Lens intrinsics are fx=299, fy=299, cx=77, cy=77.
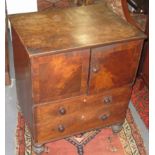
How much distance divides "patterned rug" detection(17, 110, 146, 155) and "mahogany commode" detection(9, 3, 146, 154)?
→ 0.13 metres

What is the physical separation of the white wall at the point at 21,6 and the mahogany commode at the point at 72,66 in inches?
32.9

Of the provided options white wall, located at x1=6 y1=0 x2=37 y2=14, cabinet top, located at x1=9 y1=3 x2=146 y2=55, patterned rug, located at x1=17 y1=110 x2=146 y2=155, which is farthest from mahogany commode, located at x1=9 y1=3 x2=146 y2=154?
white wall, located at x1=6 y1=0 x2=37 y2=14

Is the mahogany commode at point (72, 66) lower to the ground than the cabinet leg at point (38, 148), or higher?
higher

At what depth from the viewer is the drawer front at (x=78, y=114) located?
5.41 feet

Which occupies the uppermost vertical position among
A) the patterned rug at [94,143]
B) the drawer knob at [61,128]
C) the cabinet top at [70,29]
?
the cabinet top at [70,29]

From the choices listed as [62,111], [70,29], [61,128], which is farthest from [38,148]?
[70,29]

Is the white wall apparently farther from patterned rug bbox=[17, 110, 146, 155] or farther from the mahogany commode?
patterned rug bbox=[17, 110, 146, 155]

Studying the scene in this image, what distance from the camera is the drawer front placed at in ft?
5.41

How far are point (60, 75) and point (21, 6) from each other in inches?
48.7

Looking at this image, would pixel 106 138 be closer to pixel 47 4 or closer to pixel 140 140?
pixel 140 140

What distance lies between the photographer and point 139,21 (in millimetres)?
2406

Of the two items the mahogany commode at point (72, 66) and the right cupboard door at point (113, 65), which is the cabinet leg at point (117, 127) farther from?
the right cupboard door at point (113, 65)

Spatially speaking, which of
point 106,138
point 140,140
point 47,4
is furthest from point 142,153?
point 47,4

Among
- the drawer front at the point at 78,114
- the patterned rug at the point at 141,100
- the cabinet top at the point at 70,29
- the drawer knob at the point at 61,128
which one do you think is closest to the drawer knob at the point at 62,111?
the drawer front at the point at 78,114
